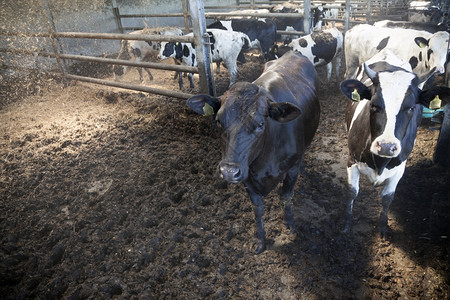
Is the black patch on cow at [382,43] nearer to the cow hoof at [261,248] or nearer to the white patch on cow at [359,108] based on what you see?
the white patch on cow at [359,108]

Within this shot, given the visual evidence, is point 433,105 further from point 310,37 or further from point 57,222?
point 310,37

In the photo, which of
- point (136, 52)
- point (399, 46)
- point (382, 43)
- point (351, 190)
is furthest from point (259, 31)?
point (351, 190)

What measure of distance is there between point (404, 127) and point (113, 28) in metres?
10.00

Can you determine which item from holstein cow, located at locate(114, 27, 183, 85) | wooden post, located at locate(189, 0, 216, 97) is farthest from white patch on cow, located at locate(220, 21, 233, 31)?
wooden post, located at locate(189, 0, 216, 97)

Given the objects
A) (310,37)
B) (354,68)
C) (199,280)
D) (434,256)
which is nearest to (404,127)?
(434,256)

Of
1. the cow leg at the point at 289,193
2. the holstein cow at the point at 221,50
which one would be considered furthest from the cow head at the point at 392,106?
the holstein cow at the point at 221,50

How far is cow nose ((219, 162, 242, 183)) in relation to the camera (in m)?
1.87

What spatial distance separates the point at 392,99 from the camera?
85.4 inches

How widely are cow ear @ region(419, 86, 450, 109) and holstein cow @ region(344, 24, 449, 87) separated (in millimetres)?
2088

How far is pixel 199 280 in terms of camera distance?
92.7 inches

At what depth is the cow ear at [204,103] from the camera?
2.21m

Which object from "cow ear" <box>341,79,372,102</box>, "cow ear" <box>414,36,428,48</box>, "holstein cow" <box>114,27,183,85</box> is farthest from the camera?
"holstein cow" <box>114,27,183,85</box>

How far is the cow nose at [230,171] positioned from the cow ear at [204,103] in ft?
1.87

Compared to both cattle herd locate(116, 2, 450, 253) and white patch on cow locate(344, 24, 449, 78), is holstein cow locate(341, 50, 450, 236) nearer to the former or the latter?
cattle herd locate(116, 2, 450, 253)
